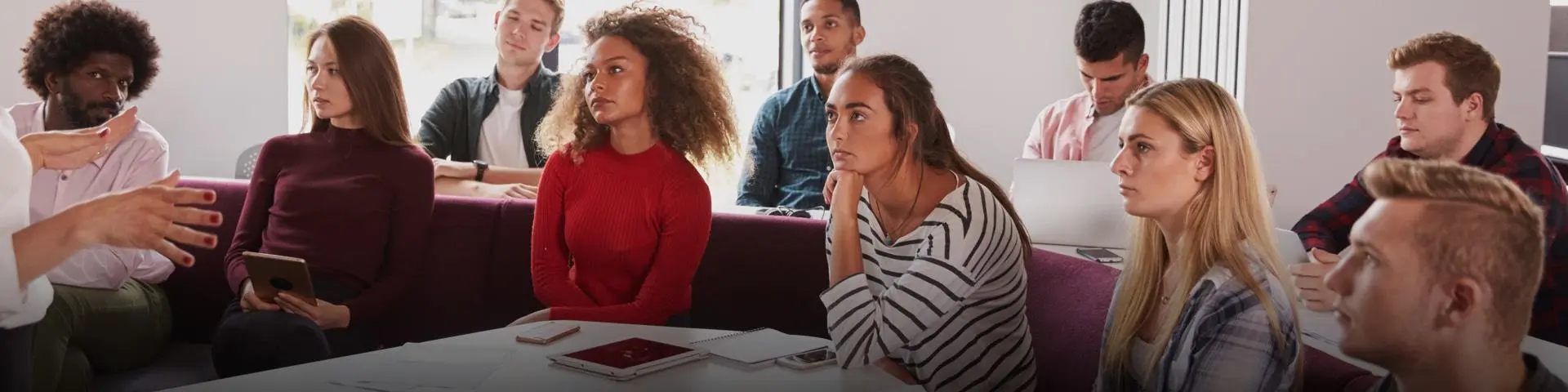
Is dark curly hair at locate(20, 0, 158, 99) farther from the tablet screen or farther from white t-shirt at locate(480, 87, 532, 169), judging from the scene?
the tablet screen

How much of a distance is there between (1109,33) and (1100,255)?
98cm

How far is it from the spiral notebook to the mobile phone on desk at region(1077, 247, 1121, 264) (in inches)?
48.3

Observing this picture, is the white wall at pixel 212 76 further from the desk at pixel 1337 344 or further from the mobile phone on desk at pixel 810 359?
the mobile phone on desk at pixel 810 359

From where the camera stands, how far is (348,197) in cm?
326

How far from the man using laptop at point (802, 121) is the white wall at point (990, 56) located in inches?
77.3

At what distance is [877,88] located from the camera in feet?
8.41

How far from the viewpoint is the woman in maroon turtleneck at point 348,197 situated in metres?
3.24

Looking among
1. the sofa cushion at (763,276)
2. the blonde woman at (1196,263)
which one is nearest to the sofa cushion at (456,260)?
the sofa cushion at (763,276)

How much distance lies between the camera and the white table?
6.41 ft

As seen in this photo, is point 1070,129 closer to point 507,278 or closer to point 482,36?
point 507,278

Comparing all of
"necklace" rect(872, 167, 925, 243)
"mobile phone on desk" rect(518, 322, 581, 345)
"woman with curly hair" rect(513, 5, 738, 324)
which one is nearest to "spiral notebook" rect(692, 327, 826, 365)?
"mobile phone on desk" rect(518, 322, 581, 345)

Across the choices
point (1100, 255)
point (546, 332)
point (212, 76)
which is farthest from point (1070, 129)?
point (212, 76)

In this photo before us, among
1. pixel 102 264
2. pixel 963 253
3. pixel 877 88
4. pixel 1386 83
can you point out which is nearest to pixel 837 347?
→ pixel 963 253

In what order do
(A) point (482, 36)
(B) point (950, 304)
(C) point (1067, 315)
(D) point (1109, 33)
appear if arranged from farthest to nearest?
(A) point (482, 36) → (D) point (1109, 33) → (C) point (1067, 315) → (B) point (950, 304)
